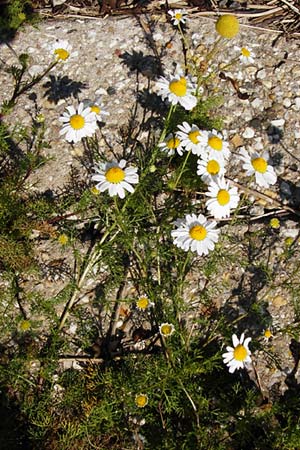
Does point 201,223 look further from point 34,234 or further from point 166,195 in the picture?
point 34,234

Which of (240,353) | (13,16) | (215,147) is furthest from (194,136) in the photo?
(13,16)

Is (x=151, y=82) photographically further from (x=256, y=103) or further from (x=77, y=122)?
(x=77, y=122)

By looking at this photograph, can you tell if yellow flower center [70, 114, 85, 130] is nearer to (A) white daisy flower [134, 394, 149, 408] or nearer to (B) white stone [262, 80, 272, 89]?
(A) white daisy flower [134, 394, 149, 408]

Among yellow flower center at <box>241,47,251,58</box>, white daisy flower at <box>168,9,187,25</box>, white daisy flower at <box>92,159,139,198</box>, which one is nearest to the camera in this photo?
white daisy flower at <box>92,159,139,198</box>

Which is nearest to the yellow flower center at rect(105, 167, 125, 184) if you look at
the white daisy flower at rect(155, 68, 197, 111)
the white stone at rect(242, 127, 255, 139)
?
the white daisy flower at rect(155, 68, 197, 111)

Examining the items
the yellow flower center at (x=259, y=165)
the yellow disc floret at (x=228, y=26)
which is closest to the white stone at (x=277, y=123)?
the yellow disc floret at (x=228, y=26)
